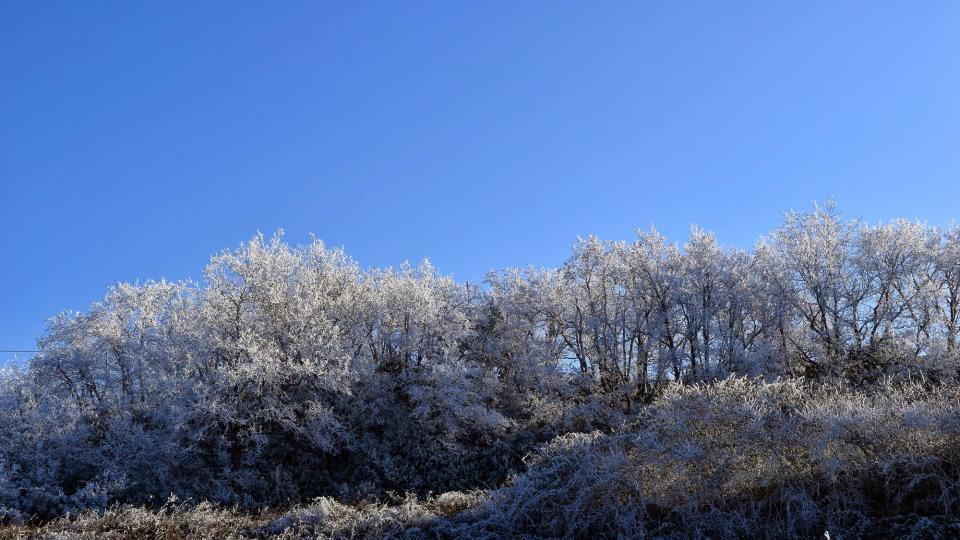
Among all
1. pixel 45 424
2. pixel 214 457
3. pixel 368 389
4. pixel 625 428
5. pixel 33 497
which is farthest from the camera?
pixel 368 389

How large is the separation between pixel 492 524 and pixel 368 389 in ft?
47.9

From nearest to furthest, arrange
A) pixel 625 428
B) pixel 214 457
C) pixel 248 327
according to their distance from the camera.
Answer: pixel 625 428 < pixel 214 457 < pixel 248 327

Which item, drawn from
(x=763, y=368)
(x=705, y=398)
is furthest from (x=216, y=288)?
(x=763, y=368)

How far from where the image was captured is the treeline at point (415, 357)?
1830 centimetres

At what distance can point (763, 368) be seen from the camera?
25641 mm

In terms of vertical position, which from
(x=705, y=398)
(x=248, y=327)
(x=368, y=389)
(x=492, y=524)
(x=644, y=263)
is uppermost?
(x=644, y=263)

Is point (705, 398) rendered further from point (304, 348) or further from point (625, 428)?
point (304, 348)

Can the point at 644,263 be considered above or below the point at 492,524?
above

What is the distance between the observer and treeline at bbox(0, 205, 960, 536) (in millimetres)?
18297

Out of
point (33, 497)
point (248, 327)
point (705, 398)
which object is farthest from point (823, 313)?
point (33, 497)

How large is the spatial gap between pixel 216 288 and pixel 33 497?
847cm

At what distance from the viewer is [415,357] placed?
26141mm

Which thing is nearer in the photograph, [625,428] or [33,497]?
[625,428]

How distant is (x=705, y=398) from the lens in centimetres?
950
